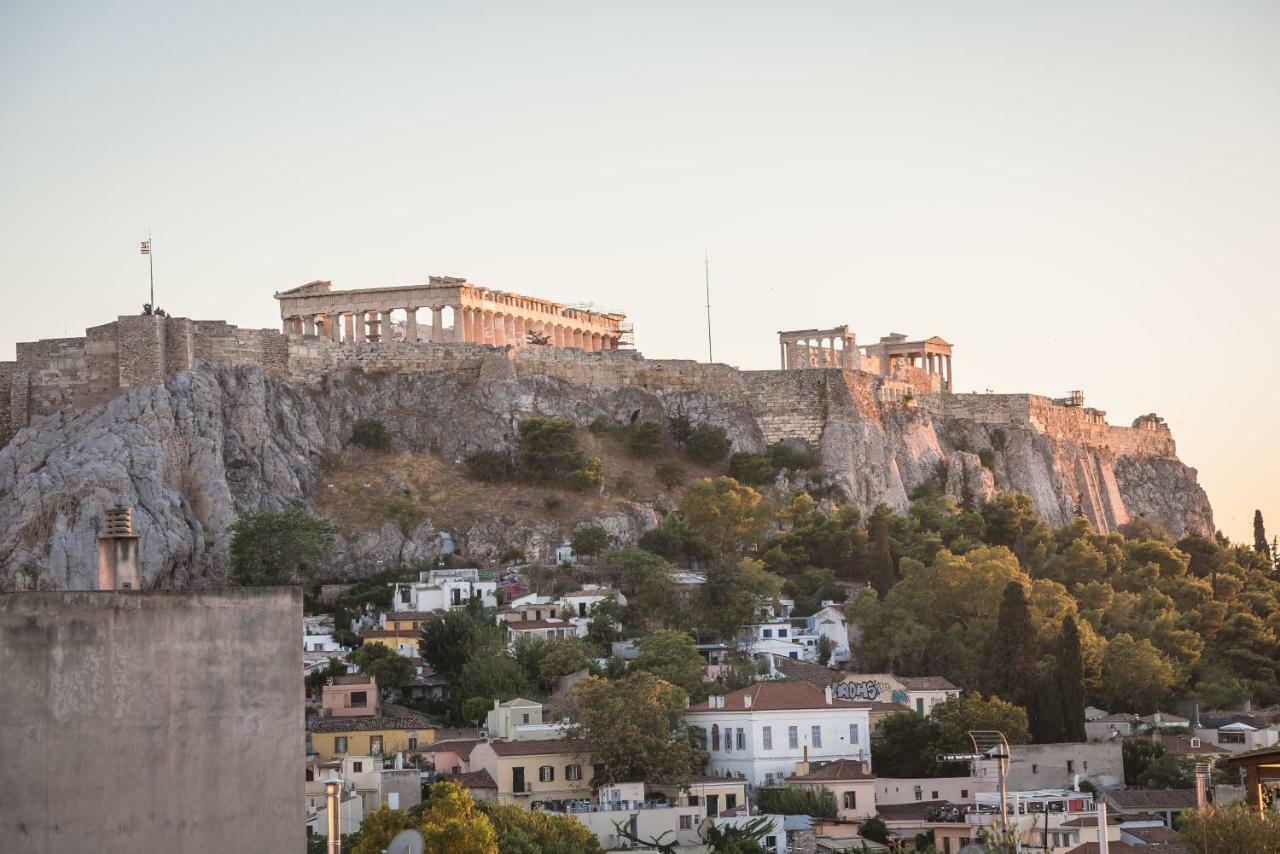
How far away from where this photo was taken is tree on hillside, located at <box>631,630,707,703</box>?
6444cm

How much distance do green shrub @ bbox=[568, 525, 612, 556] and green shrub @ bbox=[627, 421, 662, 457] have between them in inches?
316

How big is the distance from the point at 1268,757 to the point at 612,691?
39.7 m

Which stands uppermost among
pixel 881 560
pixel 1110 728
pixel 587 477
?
pixel 587 477

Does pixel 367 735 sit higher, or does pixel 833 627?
pixel 833 627

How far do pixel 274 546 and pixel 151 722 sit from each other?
56.4m

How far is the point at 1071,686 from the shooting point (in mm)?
63594

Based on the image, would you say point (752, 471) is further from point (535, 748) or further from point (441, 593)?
point (535, 748)

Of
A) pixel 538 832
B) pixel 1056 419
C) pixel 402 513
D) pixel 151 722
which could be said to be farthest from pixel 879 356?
pixel 151 722

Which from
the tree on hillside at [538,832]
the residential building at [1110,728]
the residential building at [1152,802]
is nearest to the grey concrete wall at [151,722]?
the tree on hillside at [538,832]

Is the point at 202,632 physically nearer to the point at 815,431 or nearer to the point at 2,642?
the point at 2,642

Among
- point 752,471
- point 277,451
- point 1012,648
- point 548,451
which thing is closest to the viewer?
point 1012,648

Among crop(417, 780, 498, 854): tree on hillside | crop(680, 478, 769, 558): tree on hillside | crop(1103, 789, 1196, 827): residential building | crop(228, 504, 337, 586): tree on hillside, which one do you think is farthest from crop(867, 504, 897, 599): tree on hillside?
crop(417, 780, 498, 854): tree on hillside

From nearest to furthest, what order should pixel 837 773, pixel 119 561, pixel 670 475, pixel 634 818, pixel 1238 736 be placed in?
1. pixel 119 561
2. pixel 634 818
3. pixel 837 773
4. pixel 1238 736
5. pixel 670 475

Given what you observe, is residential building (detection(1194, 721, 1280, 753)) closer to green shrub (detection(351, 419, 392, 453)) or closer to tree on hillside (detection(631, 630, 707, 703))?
tree on hillside (detection(631, 630, 707, 703))
